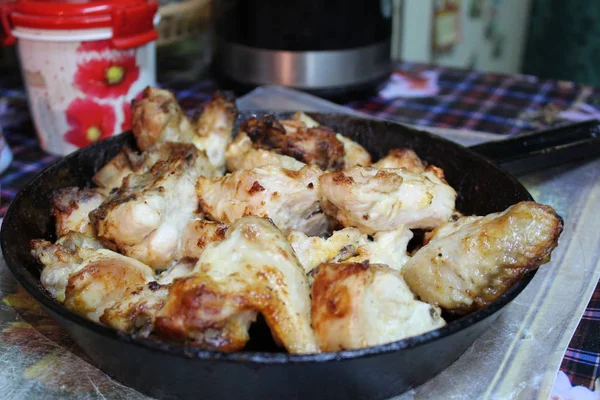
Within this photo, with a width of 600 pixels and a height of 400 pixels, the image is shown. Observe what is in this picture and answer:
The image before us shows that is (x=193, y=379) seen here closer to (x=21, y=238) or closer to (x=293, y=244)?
(x=293, y=244)

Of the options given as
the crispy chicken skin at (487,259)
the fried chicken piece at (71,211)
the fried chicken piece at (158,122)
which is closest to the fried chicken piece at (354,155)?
the fried chicken piece at (158,122)

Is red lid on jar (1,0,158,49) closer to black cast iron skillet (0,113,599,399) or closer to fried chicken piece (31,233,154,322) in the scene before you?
black cast iron skillet (0,113,599,399)

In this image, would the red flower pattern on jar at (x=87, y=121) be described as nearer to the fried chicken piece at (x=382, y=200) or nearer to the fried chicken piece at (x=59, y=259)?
the fried chicken piece at (x=59, y=259)

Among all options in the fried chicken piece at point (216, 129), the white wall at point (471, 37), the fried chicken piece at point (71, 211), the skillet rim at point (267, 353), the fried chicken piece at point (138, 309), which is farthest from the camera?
the white wall at point (471, 37)

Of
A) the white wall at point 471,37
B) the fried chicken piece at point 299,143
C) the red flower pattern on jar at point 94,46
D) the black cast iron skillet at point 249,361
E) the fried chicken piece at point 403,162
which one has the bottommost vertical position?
the white wall at point 471,37

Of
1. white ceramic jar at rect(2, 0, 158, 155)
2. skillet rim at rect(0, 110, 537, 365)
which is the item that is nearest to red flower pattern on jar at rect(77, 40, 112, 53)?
white ceramic jar at rect(2, 0, 158, 155)
